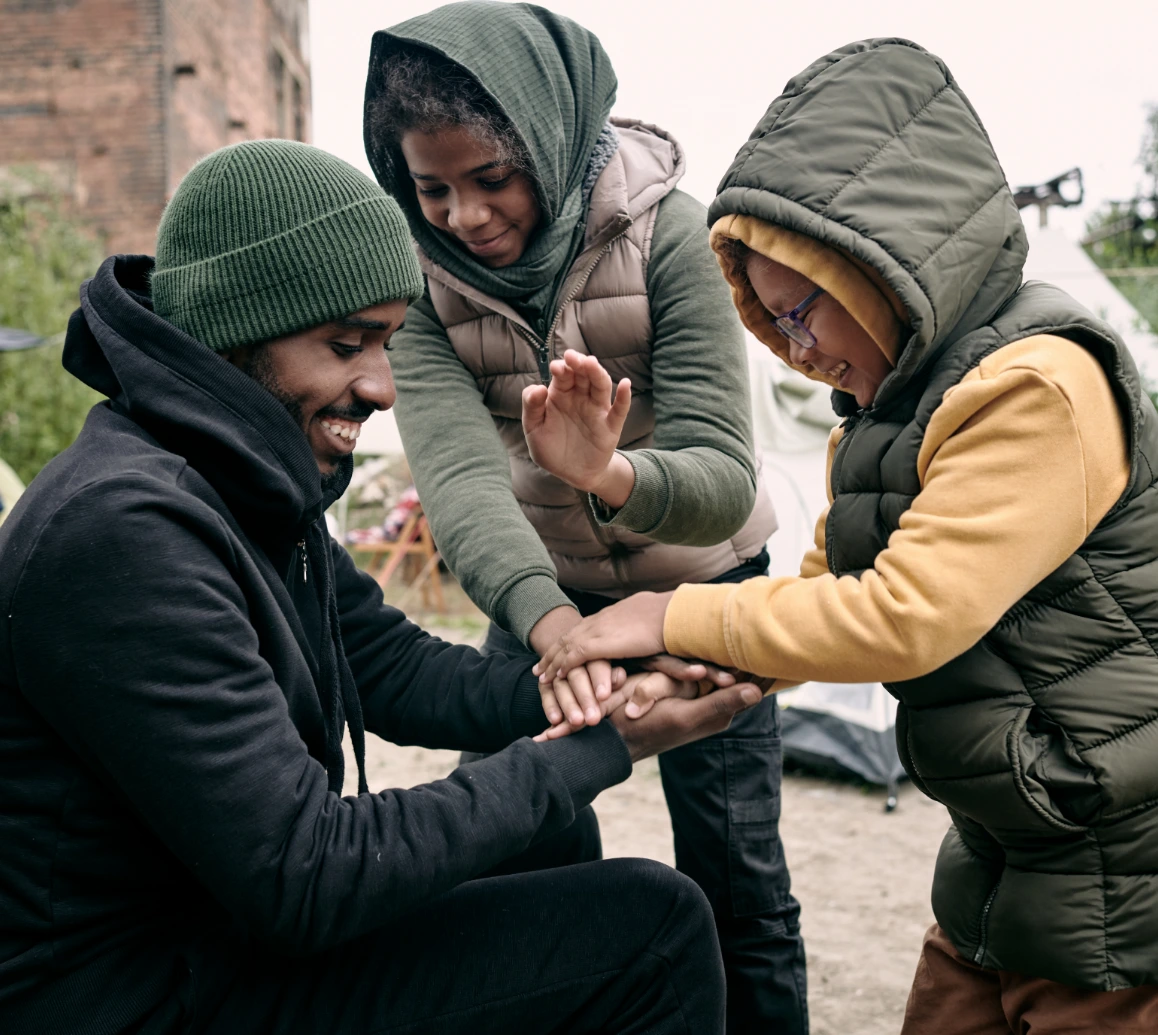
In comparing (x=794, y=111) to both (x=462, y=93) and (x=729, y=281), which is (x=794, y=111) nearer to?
(x=729, y=281)

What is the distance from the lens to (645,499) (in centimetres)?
210

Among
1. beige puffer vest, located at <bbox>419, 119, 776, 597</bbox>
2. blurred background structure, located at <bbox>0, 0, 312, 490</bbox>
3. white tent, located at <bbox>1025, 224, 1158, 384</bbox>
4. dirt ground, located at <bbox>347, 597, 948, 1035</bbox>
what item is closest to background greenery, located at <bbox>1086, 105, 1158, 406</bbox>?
white tent, located at <bbox>1025, 224, 1158, 384</bbox>

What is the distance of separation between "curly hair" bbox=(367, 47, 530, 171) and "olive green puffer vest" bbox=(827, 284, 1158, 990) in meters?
0.92

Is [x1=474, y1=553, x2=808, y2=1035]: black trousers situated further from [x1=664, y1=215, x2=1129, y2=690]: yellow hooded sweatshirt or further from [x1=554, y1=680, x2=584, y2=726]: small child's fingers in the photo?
[x1=664, y1=215, x2=1129, y2=690]: yellow hooded sweatshirt

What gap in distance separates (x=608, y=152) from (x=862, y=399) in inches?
34.4

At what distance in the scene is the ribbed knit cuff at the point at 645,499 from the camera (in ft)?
6.86

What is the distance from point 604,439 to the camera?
2016 mm

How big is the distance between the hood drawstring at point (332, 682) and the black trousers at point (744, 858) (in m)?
0.52

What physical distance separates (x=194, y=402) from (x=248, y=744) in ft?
1.57

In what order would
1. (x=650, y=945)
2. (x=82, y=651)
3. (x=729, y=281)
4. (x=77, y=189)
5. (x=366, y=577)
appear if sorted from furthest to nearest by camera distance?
(x=77, y=189), (x=366, y=577), (x=729, y=281), (x=650, y=945), (x=82, y=651)

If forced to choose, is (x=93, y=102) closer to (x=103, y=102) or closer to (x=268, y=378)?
(x=103, y=102)

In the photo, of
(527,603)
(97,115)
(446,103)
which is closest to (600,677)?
(527,603)

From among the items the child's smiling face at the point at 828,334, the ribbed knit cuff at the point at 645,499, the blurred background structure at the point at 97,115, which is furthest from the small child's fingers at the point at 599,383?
the blurred background structure at the point at 97,115

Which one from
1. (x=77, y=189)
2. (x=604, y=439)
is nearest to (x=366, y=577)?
(x=604, y=439)
